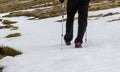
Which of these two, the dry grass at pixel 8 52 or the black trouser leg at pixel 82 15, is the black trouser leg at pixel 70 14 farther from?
the dry grass at pixel 8 52

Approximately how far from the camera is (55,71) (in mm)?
10250

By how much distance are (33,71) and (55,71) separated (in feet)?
2.38

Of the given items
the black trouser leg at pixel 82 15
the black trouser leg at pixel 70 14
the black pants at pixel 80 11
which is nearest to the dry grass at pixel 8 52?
the black trouser leg at pixel 70 14

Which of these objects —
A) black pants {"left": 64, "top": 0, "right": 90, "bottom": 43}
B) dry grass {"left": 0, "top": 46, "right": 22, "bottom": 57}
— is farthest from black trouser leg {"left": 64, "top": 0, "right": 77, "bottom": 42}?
dry grass {"left": 0, "top": 46, "right": 22, "bottom": 57}

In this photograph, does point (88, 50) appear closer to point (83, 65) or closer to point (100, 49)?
point (100, 49)

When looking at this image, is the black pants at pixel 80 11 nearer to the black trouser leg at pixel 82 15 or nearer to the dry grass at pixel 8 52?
the black trouser leg at pixel 82 15

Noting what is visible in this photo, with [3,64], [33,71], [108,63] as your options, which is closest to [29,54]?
[3,64]

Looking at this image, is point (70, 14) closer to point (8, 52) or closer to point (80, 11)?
point (80, 11)

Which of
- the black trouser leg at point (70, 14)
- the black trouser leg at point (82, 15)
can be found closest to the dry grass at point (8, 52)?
the black trouser leg at point (70, 14)

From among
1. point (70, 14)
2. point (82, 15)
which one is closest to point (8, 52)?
point (70, 14)

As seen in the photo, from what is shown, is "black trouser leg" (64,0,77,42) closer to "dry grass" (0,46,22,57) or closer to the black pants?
the black pants

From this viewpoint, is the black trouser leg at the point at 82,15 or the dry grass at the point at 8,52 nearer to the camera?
the dry grass at the point at 8,52

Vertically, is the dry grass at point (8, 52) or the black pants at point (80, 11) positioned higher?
the black pants at point (80, 11)

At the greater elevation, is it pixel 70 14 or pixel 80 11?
pixel 80 11
